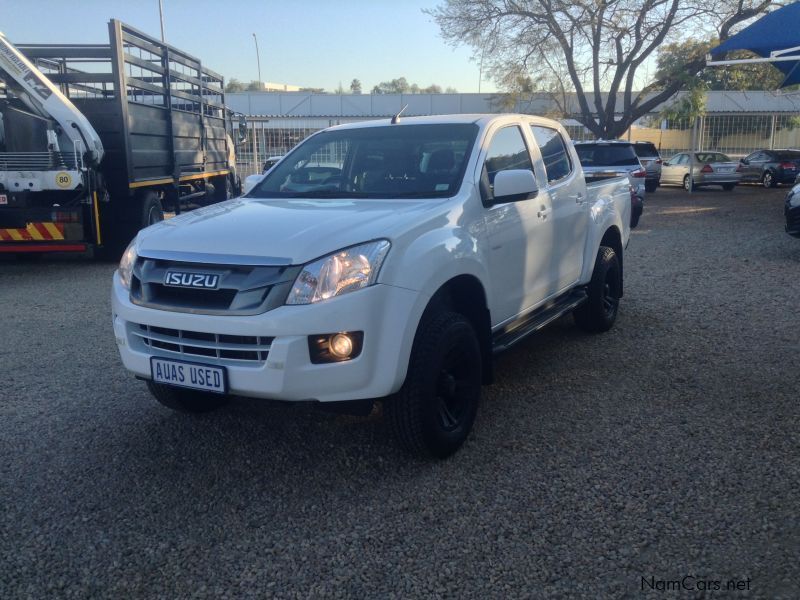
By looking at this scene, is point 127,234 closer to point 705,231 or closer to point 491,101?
point 705,231

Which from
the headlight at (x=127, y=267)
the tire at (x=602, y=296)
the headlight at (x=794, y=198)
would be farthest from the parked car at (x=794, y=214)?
the headlight at (x=127, y=267)

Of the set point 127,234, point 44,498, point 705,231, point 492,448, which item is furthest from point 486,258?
point 705,231

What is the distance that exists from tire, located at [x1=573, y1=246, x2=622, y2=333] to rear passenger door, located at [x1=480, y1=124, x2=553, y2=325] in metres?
1.10

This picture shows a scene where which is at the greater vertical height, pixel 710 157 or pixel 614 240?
pixel 710 157

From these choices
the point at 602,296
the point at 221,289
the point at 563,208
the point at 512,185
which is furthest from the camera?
the point at 602,296

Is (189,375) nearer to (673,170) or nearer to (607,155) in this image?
(607,155)

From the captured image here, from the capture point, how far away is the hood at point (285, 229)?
341 cm

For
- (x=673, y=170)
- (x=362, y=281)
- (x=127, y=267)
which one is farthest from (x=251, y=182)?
(x=673, y=170)

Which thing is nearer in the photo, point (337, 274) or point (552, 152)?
point (337, 274)

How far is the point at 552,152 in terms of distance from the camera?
221 inches

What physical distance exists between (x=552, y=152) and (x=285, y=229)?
2755mm

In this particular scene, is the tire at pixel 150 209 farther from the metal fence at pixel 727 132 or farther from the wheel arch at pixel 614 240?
the metal fence at pixel 727 132

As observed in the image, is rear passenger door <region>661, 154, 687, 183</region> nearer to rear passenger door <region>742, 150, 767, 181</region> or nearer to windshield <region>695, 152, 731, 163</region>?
windshield <region>695, 152, 731, 163</region>

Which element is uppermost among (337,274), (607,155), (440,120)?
(440,120)
